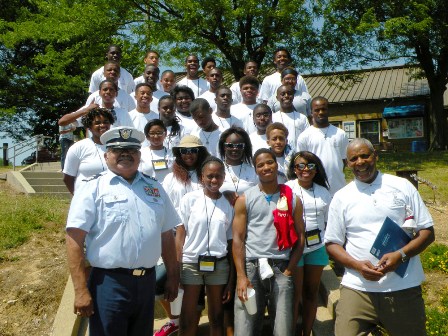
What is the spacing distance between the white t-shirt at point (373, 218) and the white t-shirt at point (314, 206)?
0.96 metres

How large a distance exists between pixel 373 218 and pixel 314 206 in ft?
3.93

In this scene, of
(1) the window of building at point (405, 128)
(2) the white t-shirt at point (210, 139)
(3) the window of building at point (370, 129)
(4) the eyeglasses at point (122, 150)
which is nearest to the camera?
(4) the eyeglasses at point (122, 150)

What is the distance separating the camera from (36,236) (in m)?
7.62

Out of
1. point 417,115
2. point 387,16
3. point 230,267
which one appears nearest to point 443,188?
point 230,267

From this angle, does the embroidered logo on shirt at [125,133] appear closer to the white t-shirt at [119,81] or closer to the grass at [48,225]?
the grass at [48,225]

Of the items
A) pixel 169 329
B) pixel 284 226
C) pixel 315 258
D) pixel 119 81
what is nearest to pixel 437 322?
pixel 315 258

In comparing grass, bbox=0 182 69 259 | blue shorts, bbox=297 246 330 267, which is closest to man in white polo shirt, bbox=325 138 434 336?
blue shorts, bbox=297 246 330 267

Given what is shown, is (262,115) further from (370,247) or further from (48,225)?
(48,225)

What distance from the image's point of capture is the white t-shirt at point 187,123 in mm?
6539

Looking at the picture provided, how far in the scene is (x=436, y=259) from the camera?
6633mm

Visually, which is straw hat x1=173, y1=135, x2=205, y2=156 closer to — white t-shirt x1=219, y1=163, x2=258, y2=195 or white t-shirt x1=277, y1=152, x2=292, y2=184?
white t-shirt x1=219, y1=163, x2=258, y2=195

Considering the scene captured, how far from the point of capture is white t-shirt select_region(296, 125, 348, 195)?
20.2 ft

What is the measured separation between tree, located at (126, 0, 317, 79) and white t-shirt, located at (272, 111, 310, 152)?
31.3 ft

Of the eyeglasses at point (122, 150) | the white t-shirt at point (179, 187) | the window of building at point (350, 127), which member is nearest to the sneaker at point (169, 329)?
the white t-shirt at point (179, 187)
